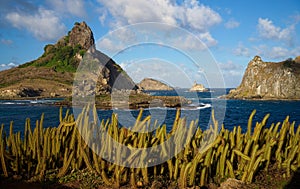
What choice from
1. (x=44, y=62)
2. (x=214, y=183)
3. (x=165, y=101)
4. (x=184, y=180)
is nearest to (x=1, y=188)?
(x=184, y=180)

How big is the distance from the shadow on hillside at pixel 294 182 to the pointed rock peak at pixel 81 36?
567 feet

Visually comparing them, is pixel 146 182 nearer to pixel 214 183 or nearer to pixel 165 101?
pixel 214 183

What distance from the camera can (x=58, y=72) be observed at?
483 feet

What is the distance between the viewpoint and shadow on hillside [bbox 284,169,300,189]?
285 inches

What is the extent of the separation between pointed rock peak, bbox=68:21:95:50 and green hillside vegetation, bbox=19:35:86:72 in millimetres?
3336

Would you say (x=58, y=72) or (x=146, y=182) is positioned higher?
(x=58, y=72)

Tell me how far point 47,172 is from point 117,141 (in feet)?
7.33

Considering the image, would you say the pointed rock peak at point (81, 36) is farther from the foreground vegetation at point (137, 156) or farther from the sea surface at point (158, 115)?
the foreground vegetation at point (137, 156)

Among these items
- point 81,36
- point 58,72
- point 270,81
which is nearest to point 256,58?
point 270,81

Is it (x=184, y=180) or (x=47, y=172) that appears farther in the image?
(x=47, y=172)

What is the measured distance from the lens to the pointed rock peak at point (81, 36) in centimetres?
17200

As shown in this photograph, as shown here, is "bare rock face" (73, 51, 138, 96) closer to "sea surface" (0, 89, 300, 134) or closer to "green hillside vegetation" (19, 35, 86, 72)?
"green hillside vegetation" (19, 35, 86, 72)

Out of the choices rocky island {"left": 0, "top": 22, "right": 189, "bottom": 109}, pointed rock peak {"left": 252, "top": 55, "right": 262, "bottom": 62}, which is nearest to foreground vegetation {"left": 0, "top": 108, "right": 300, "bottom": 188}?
rocky island {"left": 0, "top": 22, "right": 189, "bottom": 109}

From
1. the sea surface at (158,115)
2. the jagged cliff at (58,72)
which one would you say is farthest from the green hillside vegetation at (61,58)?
the sea surface at (158,115)
